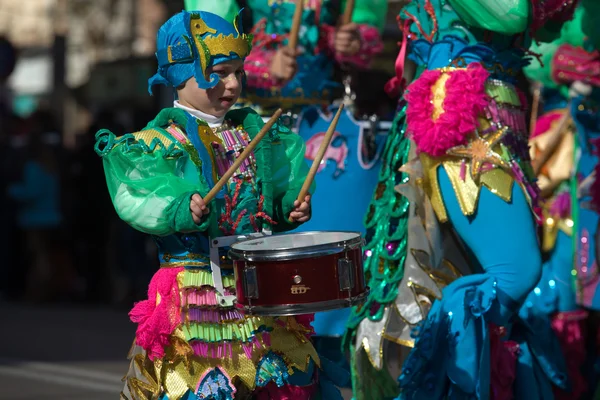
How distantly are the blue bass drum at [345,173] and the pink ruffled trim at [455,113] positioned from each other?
0.94 meters

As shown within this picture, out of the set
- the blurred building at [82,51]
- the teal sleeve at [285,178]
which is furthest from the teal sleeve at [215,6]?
the blurred building at [82,51]

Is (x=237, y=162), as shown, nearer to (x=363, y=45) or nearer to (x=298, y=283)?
(x=298, y=283)

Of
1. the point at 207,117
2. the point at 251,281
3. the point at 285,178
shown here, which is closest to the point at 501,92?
the point at 285,178

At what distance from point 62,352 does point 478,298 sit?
15.6ft

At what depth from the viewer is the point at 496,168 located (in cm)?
462

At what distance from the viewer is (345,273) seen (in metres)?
3.84

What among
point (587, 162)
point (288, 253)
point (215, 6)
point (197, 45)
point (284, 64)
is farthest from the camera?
point (587, 162)

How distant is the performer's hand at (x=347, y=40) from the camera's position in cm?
584

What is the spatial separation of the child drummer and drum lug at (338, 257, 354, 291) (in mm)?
291

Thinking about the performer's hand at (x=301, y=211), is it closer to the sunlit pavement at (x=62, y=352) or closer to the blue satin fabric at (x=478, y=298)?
the blue satin fabric at (x=478, y=298)

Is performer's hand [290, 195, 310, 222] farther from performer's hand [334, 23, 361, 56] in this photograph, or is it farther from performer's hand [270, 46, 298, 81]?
performer's hand [334, 23, 361, 56]

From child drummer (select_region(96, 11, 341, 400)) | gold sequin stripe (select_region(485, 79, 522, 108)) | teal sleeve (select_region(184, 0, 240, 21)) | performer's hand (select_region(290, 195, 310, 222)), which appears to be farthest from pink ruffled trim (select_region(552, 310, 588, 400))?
performer's hand (select_region(290, 195, 310, 222))

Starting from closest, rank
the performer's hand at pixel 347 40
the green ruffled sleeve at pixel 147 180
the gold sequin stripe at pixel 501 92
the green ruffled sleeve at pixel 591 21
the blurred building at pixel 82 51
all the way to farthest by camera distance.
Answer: the green ruffled sleeve at pixel 147 180
the gold sequin stripe at pixel 501 92
the green ruffled sleeve at pixel 591 21
the performer's hand at pixel 347 40
the blurred building at pixel 82 51

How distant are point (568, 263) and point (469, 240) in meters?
1.57
